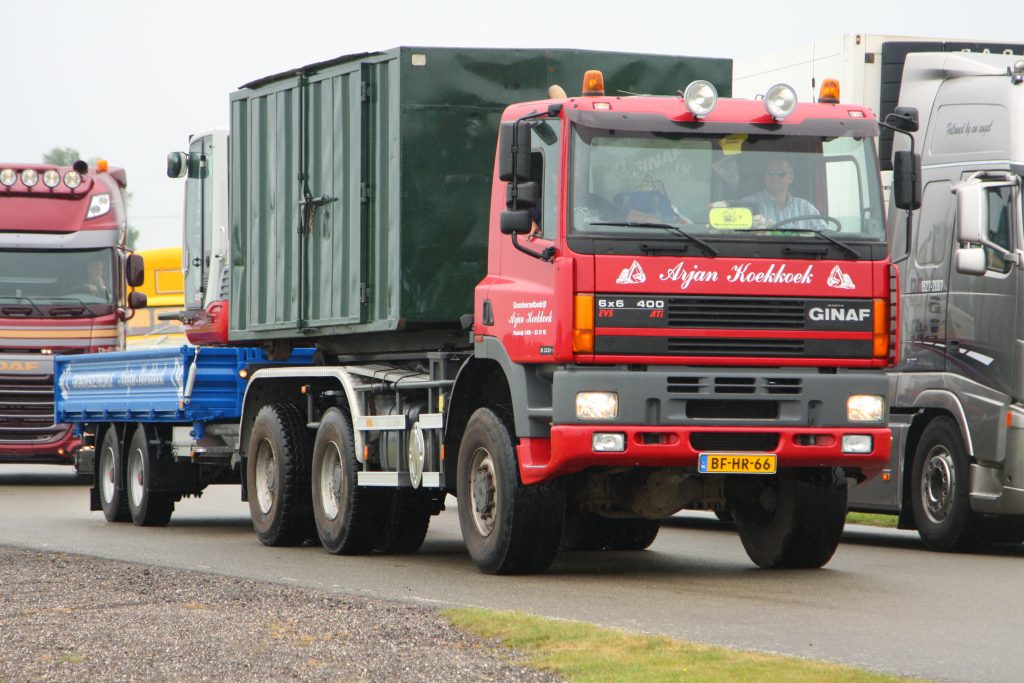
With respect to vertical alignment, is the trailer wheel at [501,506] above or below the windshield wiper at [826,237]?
below

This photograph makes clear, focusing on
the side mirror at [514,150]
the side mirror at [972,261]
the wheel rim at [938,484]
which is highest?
the side mirror at [514,150]

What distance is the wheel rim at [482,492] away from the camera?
12227 millimetres

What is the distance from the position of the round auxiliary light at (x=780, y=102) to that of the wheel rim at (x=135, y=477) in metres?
8.73

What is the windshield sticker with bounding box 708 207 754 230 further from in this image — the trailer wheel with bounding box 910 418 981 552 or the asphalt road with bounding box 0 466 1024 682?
the trailer wheel with bounding box 910 418 981 552

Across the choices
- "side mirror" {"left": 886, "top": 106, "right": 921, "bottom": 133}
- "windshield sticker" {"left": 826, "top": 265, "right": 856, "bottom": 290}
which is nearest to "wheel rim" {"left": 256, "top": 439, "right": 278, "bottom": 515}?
"windshield sticker" {"left": 826, "top": 265, "right": 856, "bottom": 290}

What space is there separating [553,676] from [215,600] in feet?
10.7

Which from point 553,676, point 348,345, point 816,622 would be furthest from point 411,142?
point 553,676

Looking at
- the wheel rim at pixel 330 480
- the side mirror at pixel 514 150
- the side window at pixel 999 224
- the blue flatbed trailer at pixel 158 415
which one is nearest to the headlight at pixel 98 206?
the blue flatbed trailer at pixel 158 415

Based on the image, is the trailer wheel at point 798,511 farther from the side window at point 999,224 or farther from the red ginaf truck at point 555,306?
the side window at point 999,224

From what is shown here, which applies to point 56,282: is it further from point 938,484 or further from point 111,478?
point 938,484

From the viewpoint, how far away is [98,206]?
2509cm

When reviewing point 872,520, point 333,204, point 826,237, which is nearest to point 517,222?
point 826,237

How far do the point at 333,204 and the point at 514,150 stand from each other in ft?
10.8

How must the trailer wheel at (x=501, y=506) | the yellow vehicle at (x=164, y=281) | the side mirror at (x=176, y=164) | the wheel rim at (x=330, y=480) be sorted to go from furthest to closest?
the yellow vehicle at (x=164, y=281), the side mirror at (x=176, y=164), the wheel rim at (x=330, y=480), the trailer wheel at (x=501, y=506)
